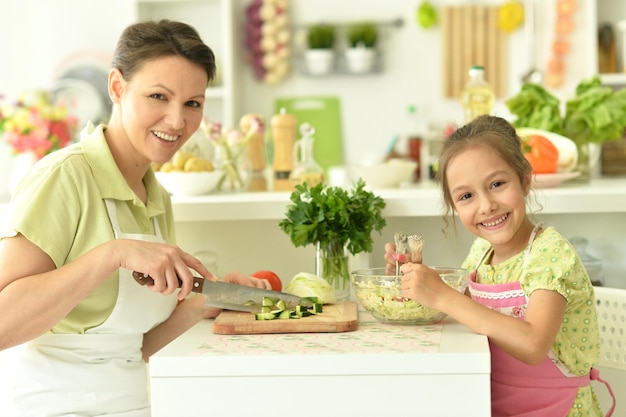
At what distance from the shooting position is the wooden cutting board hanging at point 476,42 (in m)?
4.54

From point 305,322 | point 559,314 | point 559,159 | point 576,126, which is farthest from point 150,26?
point 576,126

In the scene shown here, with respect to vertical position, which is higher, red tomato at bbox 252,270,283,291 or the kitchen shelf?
the kitchen shelf

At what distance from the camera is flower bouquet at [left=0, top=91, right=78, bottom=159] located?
309 cm

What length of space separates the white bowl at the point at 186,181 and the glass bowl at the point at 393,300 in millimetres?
769

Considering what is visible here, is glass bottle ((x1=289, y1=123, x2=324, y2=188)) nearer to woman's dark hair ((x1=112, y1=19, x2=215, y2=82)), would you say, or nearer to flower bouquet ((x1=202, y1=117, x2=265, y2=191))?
flower bouquet ((x1=202, y1=117, x2=265, y2=191))

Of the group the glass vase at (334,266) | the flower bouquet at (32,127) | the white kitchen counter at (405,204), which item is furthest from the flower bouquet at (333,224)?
the flower bouquet at (32,127)

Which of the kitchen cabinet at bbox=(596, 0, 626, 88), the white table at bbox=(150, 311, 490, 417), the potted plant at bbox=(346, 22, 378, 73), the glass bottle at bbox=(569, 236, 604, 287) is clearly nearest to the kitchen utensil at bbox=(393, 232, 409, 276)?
the white table at bbox=(150, 311, 490, 417)

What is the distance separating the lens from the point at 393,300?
144cm

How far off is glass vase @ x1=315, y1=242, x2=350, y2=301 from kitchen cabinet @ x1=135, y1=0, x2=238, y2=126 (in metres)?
2.63

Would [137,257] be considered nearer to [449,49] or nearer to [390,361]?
[390,361]

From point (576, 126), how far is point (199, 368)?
59.9 inches

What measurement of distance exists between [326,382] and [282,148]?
1240mm

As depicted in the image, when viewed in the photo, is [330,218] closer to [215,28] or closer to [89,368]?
[89,368]

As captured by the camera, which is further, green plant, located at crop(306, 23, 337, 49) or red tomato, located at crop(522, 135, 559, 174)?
green plant, located at crop(306, 23, 337, 49)
